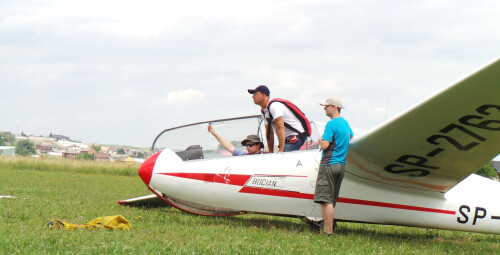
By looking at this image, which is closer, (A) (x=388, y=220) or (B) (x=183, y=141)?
(A) (x=388, y=220)

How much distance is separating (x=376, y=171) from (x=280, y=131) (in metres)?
1.50

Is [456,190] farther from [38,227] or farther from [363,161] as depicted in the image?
[38,227]

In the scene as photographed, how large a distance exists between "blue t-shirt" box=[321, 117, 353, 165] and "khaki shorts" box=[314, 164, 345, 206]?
0.26ft

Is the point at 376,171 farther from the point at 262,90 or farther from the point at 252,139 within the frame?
the point at 262,90

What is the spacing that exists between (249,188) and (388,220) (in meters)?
1.94

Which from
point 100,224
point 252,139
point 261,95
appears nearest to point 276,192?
point 252,139

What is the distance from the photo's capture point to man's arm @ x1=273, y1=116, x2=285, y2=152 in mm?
8109

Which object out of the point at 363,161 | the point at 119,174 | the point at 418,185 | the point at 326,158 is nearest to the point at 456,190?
the point at 418,185

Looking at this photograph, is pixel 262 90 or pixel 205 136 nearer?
pixel 262 90

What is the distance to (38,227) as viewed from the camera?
6820 mm

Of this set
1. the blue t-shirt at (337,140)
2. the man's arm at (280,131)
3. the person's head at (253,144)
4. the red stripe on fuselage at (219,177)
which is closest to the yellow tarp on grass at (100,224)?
the red stripe on fuselage at (219,177)

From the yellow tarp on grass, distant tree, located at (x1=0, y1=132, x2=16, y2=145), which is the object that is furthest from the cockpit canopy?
distant tree, located at (x1=0, y1=132, x2=16, y2=145)

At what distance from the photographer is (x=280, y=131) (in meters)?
8.14

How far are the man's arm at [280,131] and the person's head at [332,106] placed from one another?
0.98 meters
